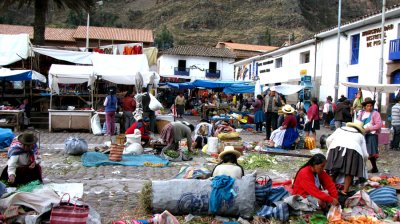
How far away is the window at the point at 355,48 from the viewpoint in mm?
22648

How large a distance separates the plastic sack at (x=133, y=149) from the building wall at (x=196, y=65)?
1525 inches

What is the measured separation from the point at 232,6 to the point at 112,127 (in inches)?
3301

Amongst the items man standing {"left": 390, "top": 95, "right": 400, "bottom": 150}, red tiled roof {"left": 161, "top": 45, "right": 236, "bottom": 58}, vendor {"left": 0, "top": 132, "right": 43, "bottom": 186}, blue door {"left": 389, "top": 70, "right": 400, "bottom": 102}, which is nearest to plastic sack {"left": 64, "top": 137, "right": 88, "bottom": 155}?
vendor {"left": 0, "top": 132, "right": 43, "bottom": 186}

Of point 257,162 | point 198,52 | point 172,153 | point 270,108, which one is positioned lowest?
point 257,162

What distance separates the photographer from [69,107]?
1594cm

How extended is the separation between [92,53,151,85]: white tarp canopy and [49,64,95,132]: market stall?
40 centimetres

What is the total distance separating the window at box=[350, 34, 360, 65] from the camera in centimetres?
2265

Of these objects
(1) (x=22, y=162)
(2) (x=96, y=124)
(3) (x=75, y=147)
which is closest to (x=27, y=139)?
(1) (x=22, y=162)

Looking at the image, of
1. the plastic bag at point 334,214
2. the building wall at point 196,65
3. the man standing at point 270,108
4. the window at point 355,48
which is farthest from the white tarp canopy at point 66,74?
the building wall at point 196,65

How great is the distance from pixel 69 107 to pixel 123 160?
704 cm

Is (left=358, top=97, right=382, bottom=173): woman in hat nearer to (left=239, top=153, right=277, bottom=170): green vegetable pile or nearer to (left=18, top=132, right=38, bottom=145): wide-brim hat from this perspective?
(left=239, top=153, right=277, bottom=170): green vegetable pile

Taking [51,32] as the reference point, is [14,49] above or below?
below

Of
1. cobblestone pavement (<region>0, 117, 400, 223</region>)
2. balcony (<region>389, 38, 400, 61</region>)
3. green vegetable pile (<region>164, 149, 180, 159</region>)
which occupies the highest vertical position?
balcony (<region>389, 38, 400, 61</region>)

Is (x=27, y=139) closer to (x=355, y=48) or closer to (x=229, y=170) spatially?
(x=229, y=170)
